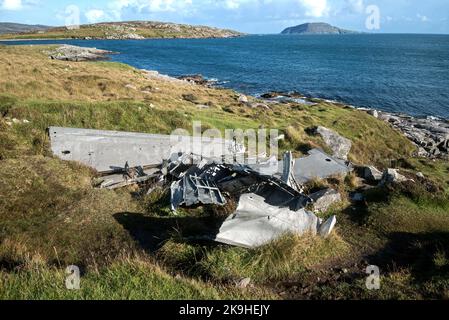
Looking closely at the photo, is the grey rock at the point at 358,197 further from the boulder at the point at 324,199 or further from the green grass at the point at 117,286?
the green grass at the point at 117,286

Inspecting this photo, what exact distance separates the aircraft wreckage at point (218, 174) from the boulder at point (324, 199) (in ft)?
2.54

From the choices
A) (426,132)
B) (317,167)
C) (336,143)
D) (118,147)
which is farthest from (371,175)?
(426,132)

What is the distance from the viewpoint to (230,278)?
27.7ft

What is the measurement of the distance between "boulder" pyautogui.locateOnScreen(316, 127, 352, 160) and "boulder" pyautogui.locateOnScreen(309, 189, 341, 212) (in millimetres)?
10023

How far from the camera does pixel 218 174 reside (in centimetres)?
1346

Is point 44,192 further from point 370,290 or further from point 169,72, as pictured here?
point 169,72

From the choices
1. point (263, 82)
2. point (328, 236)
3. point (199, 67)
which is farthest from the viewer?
point (199, 67)

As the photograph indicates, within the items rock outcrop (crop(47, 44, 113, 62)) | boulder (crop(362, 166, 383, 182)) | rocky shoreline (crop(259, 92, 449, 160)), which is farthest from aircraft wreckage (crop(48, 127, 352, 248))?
rock outcrop (crop(47, 44, 113, 62))

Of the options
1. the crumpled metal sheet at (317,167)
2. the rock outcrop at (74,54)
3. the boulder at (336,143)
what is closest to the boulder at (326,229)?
the crumpled metal sheet at (317,167)

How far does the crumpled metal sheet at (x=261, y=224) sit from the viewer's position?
9312 mm

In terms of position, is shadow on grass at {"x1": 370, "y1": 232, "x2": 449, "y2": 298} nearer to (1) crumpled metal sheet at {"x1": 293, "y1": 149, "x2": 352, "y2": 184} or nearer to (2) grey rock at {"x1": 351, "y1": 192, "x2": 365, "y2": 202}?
(2) grey rock at {"x1": 351, "y1": 192, "x2": 365, "y2": 202}

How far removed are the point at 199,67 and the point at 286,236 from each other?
8059 centimetres

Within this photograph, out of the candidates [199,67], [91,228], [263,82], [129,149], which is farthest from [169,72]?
[91,228]

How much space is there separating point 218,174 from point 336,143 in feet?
40.9
